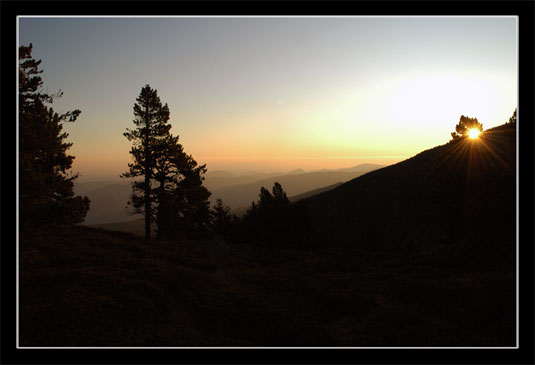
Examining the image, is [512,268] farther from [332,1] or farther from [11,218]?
[11,218]

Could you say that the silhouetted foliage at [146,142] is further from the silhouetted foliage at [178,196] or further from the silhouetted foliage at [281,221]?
the silhouetted foliage at [281,221]

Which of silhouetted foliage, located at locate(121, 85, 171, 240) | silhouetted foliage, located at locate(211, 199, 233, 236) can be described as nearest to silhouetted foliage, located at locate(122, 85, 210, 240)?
silhouetted foliage, located at locate(121, 85, 171, 240)

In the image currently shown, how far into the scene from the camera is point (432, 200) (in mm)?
26078

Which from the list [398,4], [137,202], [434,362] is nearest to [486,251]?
[434,362]

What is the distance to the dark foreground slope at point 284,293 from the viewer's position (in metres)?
9.12

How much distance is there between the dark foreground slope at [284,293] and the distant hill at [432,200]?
5.7 inches

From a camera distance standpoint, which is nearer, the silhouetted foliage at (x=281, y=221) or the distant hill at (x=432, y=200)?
the distant hill at (x=432, y=200)

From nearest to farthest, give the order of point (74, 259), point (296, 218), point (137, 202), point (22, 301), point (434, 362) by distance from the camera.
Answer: point (434, 362), point (22, 301), point (74, 259), point (137, 202), point (296, 218)

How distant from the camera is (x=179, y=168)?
27453 mm

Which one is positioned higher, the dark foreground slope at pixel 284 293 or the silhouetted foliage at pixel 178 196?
Answer: the silhouetted foliage at pixel 178 196

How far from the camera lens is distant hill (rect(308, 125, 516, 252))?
1847cm

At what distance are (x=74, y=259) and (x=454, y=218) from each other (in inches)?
1293

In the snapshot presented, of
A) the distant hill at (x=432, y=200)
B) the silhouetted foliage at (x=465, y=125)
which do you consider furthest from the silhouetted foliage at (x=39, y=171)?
the silhouetted foliage at (x=465, y=125)

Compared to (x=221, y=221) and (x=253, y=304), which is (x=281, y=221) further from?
(x=253, y=304)
